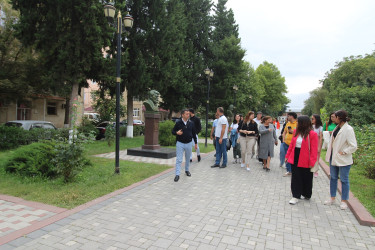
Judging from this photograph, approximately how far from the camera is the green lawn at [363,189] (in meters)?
4.77

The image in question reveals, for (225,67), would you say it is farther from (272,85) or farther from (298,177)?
(272,85)

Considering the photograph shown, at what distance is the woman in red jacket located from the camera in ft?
15.8

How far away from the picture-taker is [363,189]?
19.3ft

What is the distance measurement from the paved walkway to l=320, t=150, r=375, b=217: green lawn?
0.56 m

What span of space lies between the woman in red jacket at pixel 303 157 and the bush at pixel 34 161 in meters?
5.51

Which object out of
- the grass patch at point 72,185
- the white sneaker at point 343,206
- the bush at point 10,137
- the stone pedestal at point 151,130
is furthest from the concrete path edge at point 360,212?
the bush at point 10,137

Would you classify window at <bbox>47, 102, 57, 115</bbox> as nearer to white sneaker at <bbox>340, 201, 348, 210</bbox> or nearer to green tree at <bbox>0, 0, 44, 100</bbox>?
green tree at <bbox>0, 0, 44, 100</bbox>

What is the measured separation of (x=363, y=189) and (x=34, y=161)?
8.11 metres

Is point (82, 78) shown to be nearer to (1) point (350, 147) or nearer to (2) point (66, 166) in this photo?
(2) point (66, 166)

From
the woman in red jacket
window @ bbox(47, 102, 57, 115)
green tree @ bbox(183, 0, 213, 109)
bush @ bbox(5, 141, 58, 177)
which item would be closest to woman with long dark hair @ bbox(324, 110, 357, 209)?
the woman in red jacket

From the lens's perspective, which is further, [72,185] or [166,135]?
[166,135]

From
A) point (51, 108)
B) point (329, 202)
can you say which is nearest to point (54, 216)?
point (329, 202)

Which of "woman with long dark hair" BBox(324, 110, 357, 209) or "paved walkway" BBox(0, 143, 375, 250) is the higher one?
"woman with long dark hair" BBox(324, 110, 357, 209)

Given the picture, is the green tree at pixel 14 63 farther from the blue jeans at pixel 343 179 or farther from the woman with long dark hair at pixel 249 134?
the blue jeans at pixel 343 179
